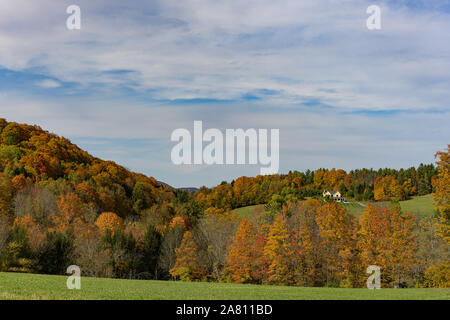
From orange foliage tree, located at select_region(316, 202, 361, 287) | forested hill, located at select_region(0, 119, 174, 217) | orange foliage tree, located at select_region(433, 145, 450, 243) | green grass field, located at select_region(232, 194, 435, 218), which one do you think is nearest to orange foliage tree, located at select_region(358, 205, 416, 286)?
orange foliage tree, located at select_region(316, 202, 361, 287)

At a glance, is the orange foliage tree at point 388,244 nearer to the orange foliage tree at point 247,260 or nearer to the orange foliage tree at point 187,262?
the orange foliage tree at point 247,260

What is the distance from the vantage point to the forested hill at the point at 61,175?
12912cm

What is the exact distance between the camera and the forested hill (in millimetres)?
129125

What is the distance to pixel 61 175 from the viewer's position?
159250 mm

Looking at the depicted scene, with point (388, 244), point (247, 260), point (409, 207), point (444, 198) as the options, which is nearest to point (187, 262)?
point (247, 260)

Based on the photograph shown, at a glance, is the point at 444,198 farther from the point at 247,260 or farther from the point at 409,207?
the point at 409,207

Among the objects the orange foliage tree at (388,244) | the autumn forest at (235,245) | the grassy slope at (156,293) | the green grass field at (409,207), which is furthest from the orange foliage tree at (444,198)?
the green grass field at (409,207)

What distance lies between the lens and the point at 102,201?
140 metres

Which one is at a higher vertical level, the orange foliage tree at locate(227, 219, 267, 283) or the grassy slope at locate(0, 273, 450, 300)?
A: the grassy slope at locate(0, 273, 450, 300)

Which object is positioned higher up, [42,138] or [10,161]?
[42,138]

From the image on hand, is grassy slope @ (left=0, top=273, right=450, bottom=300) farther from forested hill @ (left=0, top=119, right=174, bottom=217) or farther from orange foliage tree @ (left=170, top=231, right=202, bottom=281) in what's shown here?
forested hill @ (left=0, top=119, right=174, bottom=217)
